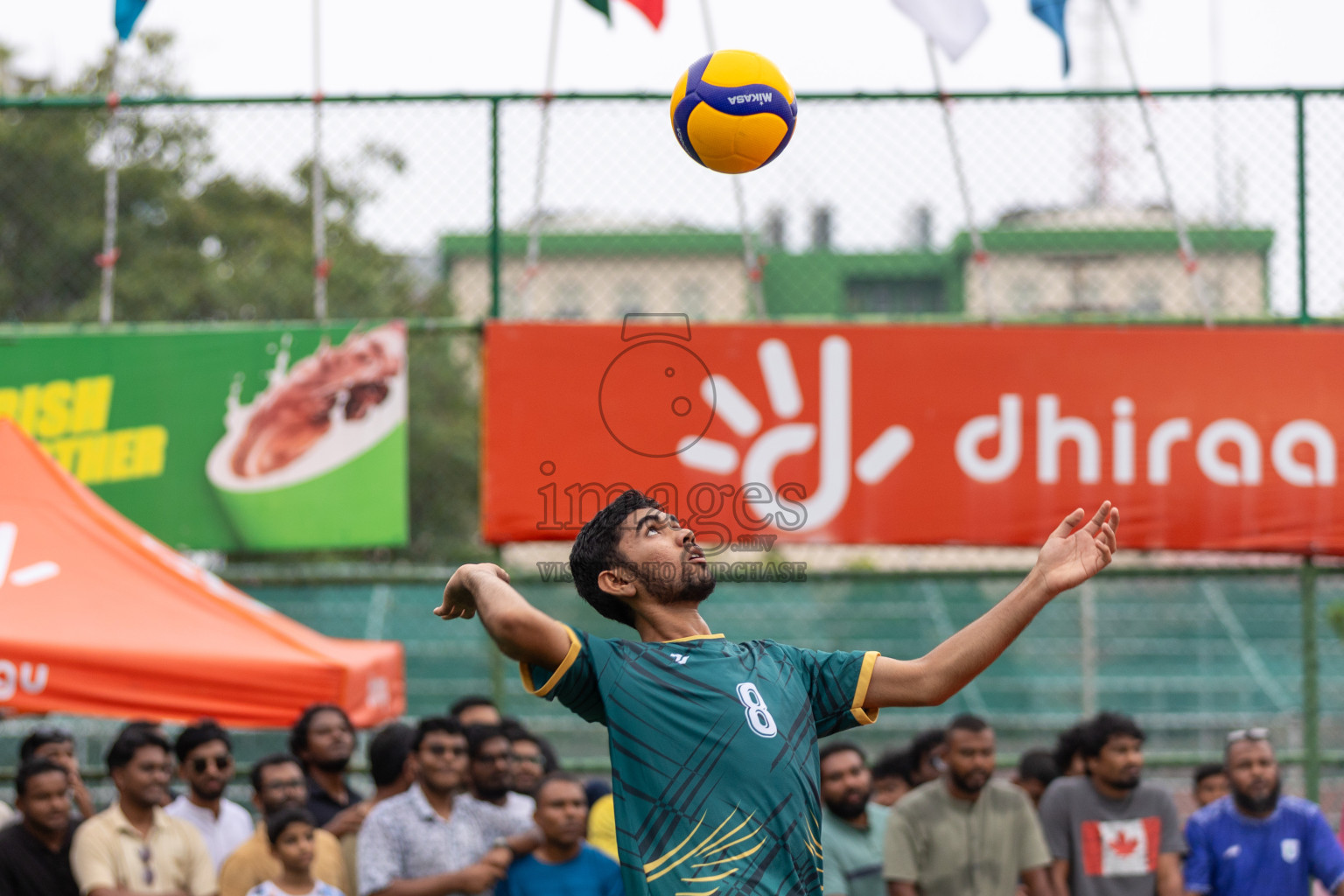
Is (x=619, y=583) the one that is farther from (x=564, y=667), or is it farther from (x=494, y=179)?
(x=494, y=179)

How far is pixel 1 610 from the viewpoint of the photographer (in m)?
5.98

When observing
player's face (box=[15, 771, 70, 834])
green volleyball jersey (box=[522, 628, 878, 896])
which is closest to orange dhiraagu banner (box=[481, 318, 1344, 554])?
player's face (box=[15, 771, 70, 834])

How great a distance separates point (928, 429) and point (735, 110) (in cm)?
268

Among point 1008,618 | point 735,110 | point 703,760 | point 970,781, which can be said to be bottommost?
point 970,781

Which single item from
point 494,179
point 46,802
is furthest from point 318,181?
point 46,802

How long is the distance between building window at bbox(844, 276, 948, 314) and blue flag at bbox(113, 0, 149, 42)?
6.97 metres

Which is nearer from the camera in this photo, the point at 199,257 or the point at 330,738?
the point at 330,738

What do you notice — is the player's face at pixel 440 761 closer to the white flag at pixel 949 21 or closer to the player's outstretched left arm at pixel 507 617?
the player's outstretched left arm at pixel 507 617

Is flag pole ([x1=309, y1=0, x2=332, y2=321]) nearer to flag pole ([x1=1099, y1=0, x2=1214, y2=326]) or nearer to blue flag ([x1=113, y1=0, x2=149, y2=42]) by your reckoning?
blue flag ([x1=113, y1=0, x2=149, y2=42])

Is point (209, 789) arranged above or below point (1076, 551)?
below

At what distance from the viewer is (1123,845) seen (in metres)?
6.68

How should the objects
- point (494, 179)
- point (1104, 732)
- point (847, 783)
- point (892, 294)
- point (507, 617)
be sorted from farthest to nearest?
point (892, 294)
point (494, 179)
point (1104, 732)
point (847, 783)
point (507, 617)

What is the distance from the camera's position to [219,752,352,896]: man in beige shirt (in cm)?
580

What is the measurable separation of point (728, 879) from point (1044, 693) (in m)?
16.4
